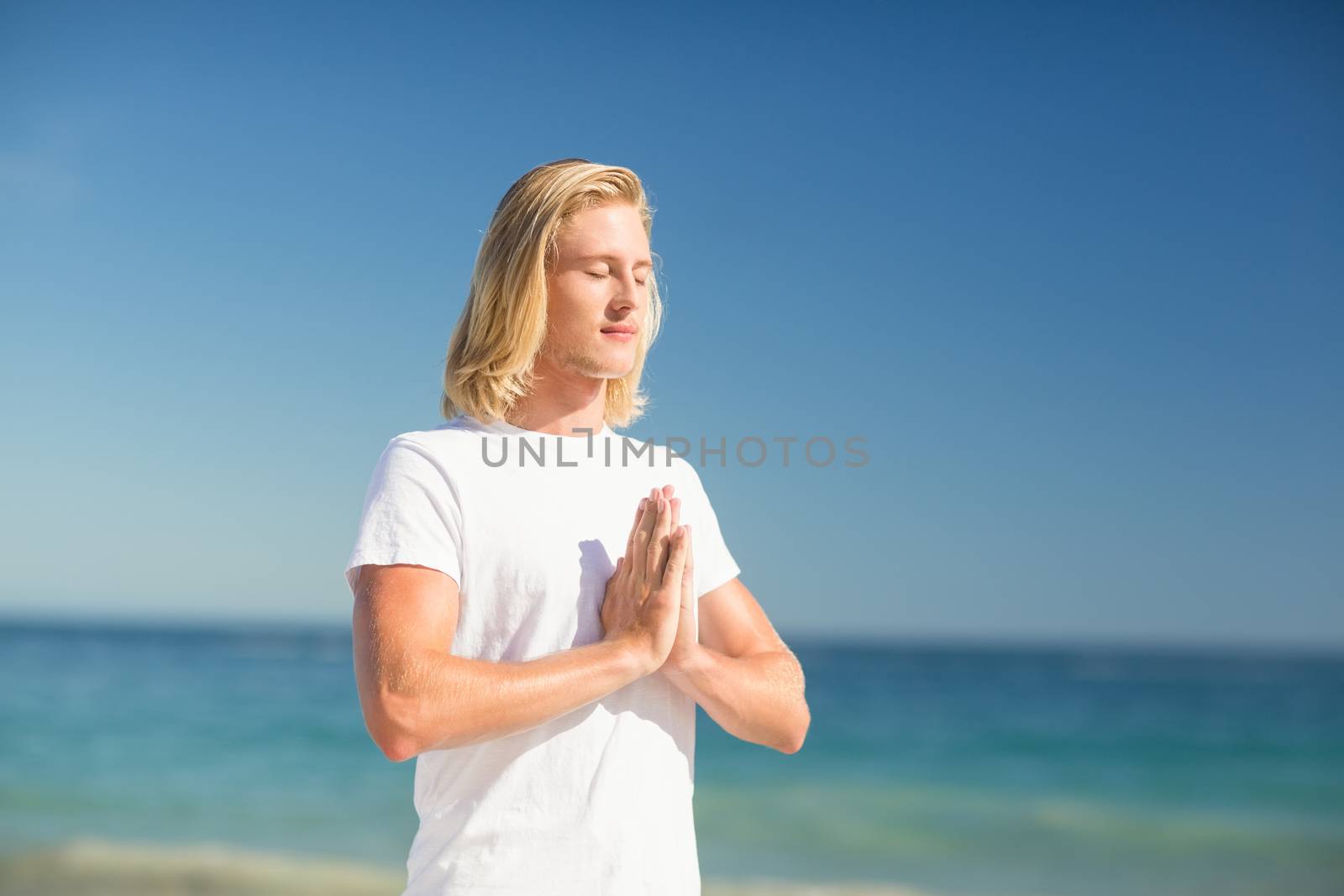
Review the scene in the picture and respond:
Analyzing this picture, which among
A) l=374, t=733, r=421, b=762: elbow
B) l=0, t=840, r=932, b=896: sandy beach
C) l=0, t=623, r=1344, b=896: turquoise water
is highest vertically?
l=374, t=733, r=421, b=762: elbow

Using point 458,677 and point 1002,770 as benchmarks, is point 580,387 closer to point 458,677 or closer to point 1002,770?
point 458,677

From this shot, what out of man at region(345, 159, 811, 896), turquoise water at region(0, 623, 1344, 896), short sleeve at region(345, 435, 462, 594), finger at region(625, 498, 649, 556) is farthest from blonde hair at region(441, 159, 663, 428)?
turquoise water at region(0, 623, 1344, 896)

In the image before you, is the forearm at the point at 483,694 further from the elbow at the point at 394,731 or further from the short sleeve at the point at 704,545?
the short sleeve at the point at 704,545

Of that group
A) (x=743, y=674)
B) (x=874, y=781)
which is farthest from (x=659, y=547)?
(x=874, y=781)

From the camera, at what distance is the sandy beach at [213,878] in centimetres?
872

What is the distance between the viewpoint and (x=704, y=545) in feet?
6.97

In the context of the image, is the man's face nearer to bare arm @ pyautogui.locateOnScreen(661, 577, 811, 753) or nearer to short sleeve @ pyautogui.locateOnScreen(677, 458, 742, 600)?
short sleeve @ pyautogui.locateOnScreen(677, 458, 742, 600)

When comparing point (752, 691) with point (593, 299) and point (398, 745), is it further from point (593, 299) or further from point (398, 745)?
point (593, 299)

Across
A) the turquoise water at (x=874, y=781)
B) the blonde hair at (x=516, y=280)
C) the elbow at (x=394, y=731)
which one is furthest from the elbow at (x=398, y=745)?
the turquoise water at (x=874, y=781)

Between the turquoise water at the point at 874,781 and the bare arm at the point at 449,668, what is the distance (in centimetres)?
908

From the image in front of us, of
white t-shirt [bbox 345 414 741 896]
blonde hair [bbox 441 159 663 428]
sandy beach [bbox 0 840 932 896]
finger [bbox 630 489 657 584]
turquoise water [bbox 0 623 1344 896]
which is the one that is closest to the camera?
white t-shirt [bbox 345 414 741 896]

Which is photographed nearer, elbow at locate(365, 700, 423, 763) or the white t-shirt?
elbow at locate(365, 700, 423, 763)

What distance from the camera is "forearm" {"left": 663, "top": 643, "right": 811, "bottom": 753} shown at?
75.4 inches

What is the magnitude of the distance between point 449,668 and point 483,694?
7 cm
